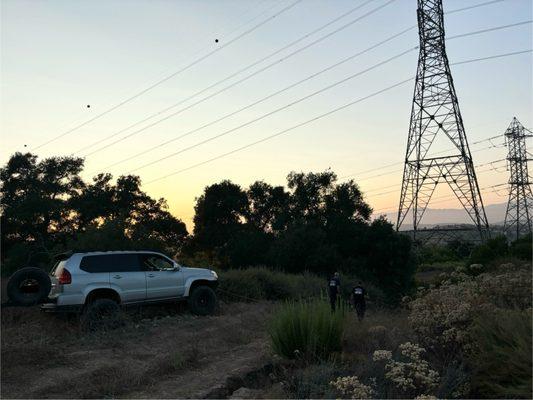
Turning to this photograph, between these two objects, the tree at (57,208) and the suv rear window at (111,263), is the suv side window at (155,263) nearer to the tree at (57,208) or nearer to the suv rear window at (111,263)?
the suv rear window at (111,263)

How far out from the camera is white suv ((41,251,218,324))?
12.3 metres

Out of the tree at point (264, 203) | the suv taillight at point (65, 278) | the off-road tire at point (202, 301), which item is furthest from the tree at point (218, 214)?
the suv taillight at point (65, 278)

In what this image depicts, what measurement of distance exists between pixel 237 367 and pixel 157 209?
4367 centimetres

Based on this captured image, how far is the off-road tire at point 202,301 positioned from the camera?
47.3ft

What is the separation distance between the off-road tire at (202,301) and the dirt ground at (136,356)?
30cm

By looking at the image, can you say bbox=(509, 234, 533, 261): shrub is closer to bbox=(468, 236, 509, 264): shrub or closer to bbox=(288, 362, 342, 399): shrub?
bbox=(468, 236, 509, 264): shrub

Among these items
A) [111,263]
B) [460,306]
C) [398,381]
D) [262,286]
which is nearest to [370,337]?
[460,306]

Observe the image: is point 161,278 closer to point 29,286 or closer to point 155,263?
point 155,263

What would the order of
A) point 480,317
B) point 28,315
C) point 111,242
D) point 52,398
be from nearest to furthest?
1. point 480,317
2. point 52,398
3. point 28,315
4. point 111,242

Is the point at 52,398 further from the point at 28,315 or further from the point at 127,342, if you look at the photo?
the point at 28,315

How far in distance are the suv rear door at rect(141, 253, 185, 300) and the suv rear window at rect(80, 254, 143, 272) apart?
303 millimetres

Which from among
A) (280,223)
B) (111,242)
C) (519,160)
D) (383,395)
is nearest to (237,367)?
(383,395)

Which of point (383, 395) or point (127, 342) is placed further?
point (127, 342)

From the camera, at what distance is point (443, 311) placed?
7.03 m
